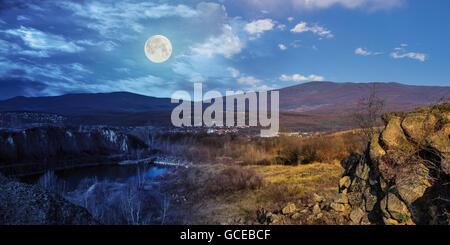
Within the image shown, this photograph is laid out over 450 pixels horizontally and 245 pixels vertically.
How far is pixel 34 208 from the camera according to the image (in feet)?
11.0

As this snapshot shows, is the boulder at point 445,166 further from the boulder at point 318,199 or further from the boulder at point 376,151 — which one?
the boulder at point 318,199

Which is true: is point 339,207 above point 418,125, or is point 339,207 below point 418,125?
below

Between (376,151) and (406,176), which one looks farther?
(376,151)

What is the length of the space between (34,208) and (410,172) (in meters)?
6.37

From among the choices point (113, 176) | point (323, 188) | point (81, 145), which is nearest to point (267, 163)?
point (323, 188)

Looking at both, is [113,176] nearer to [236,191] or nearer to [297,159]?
[236,191]

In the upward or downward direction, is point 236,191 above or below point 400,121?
below

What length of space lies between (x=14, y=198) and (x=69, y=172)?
29.5 feet

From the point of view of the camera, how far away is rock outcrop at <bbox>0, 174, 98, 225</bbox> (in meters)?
3.16

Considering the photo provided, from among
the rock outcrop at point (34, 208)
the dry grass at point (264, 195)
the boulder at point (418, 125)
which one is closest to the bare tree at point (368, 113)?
the dry grass at point (264, 195)

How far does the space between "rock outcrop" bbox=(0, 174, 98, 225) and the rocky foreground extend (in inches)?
199

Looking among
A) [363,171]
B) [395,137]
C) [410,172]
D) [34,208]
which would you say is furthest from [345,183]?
[34,208]

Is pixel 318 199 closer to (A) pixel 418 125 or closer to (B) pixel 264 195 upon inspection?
(B) pixel 264 195

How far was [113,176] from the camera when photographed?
11.3 metres
